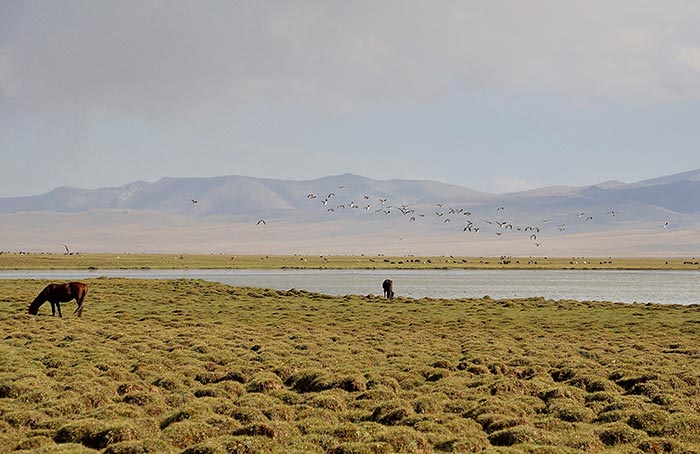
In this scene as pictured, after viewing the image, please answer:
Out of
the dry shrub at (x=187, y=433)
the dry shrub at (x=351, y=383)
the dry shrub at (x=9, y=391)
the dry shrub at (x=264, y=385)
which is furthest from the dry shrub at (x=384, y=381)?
the dry shrub at (x=9, y=391)

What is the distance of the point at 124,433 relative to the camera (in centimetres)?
1620

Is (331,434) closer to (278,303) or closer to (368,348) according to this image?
(368,348)

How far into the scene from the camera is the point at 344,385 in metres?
22.0

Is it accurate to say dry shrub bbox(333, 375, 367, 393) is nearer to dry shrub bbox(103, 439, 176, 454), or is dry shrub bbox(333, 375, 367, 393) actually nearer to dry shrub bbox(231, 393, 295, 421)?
dry shrub bbox(231, 393, 295, 421)

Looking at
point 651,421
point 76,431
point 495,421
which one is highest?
point 76,431

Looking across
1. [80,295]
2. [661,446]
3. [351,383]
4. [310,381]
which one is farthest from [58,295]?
[661,446]

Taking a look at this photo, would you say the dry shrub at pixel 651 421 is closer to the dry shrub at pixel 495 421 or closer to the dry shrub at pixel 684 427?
the dry shrub at pixel 684 427

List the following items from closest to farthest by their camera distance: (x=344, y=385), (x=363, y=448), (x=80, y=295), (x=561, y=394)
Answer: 1. (x=363, y=448)
2. (x=561, y=394)
3. (x=344, y=385)
4. (x=80, y=295)

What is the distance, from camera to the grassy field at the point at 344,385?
16.2 meters

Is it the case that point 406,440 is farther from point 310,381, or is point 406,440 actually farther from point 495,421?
point 310,381

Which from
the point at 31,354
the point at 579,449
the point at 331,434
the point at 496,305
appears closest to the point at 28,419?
the point at 331,434

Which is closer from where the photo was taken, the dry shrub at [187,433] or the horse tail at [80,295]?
the dry shrub at [187,433]

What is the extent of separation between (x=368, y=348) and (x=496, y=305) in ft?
78.7

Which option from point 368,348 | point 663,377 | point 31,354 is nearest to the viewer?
point 663,377
